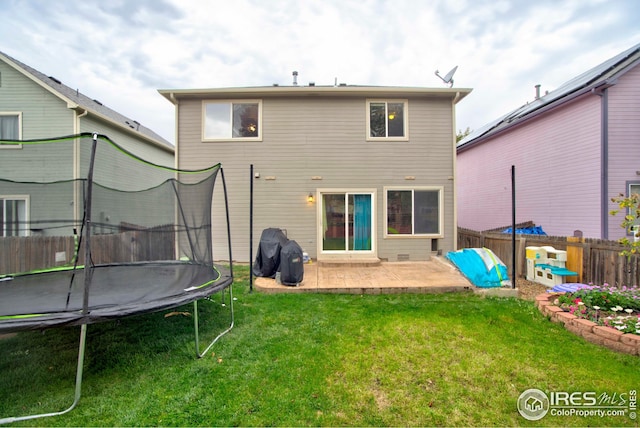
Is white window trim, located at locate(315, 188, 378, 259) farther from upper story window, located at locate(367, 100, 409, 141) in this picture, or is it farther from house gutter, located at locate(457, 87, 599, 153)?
house gutter, located at locate(457, 87, 599, 153)

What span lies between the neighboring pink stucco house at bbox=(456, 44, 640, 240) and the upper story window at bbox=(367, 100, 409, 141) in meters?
4.60

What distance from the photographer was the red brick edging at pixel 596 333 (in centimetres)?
275

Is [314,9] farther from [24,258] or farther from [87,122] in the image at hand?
[24,258]

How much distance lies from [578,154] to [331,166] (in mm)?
6930

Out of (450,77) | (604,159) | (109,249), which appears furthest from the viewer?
(450,77)

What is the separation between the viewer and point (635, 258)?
437 cm

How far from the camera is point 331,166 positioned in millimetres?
7668

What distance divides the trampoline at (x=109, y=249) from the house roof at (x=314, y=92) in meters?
3.28

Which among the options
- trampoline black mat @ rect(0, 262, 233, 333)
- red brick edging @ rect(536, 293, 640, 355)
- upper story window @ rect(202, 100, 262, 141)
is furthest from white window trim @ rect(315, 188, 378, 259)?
red brick edging @ rect(536, 293, 640, 355)

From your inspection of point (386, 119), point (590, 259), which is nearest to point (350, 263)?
point (386, 119)

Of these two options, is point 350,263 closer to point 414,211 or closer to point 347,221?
point 347,221

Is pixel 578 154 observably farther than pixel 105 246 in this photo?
Yes
